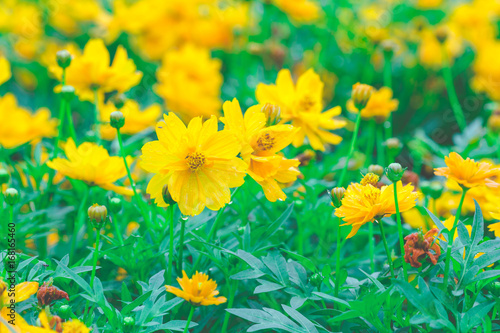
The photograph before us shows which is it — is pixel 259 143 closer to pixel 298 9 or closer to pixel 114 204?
pixel 114 204

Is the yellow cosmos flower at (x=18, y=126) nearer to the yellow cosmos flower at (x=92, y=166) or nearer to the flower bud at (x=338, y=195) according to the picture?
the yellow cosmos flower at (x=92, y=166)

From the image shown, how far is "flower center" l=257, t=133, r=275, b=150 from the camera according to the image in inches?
35.4

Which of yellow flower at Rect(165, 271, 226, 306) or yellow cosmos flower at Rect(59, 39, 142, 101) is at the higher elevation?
yellow cosmos flower at Rect(59, 39, 142, 101)

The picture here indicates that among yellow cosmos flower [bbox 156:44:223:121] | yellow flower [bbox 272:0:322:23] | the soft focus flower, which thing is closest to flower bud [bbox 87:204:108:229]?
the soft focus flower

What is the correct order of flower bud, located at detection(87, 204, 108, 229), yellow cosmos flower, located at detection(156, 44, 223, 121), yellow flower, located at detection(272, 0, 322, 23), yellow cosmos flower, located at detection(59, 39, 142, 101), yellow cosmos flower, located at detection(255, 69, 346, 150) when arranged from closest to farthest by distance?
flower bud, located at detection(87, 204, 108, 229)
yellow cosmos flower, located at detection(255, 69, 346, 150)
yellow cosmos flower, located at detection(59, 39, 142, 101)
yellow cosmos flower, located at detection(156, 44, 223, 121)
yellow flower, located at detection(272, 0, 322, 23)

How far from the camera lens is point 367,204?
82 cm

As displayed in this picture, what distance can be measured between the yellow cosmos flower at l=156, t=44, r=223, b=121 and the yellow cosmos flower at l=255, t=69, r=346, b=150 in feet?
2.39

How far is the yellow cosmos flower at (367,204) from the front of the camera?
82 cm

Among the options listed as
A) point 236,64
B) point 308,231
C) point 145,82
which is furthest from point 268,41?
point 308,231

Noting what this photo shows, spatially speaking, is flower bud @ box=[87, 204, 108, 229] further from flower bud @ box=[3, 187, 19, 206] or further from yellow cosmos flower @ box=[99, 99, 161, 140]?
yellow cosmos flower @ box=[99, 99, 161, 140]

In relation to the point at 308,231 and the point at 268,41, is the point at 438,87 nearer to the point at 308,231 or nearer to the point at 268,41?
the point at 268,41

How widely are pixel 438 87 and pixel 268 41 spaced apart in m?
0.77

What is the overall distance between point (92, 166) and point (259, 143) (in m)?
0.35

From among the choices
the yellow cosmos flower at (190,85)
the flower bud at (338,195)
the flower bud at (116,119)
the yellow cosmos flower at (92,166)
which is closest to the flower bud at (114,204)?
→ the yellow cosmos flower at (92,166)
